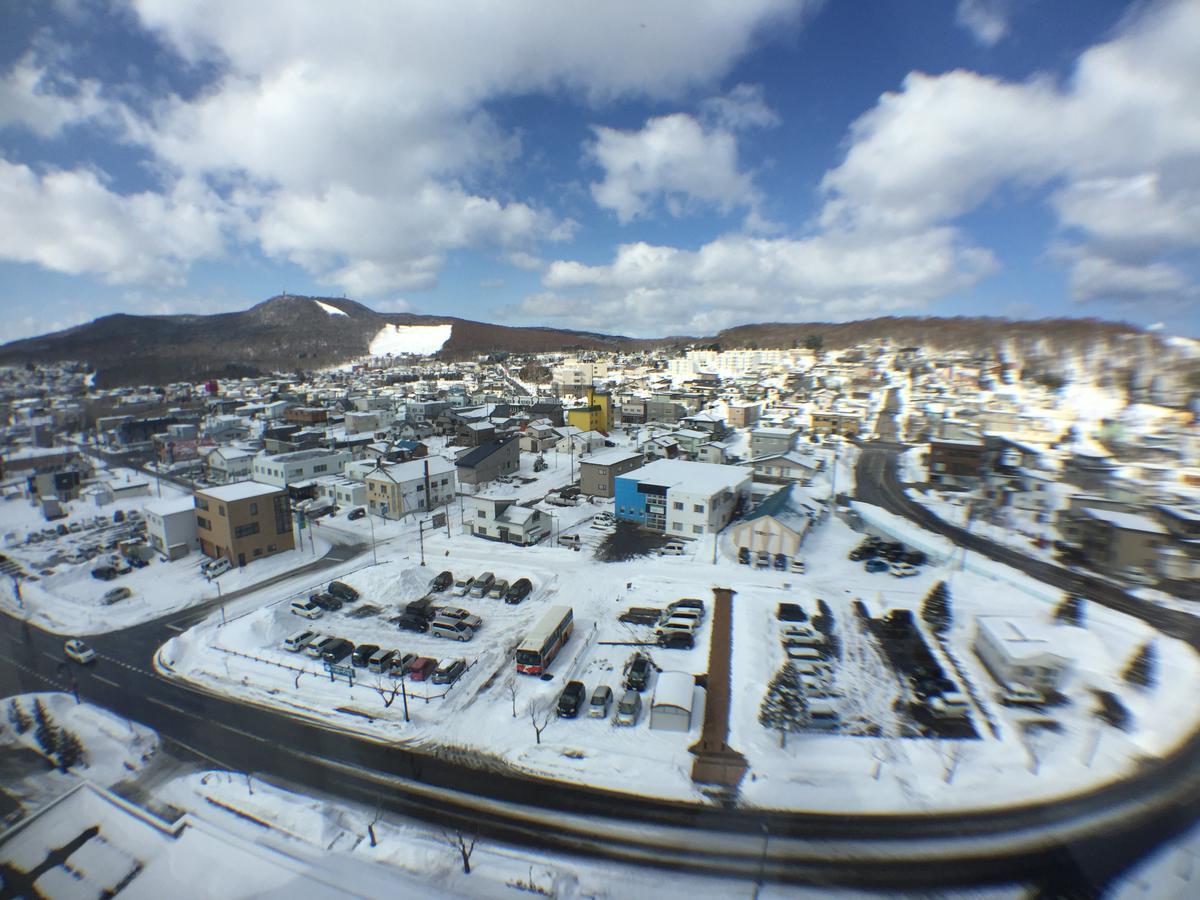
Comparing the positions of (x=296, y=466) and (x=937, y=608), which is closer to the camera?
(x=937, y=608)

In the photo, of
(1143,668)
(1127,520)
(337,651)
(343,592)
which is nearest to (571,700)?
(337,651)

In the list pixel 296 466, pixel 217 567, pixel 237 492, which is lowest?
pixel 217 567

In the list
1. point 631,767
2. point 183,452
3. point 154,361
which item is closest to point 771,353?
point 183,452

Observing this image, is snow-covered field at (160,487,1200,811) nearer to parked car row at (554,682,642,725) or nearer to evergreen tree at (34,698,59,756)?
parked car row at (554,682,642,725)

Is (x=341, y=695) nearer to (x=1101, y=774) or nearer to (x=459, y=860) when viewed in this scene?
(x=459, y=860)

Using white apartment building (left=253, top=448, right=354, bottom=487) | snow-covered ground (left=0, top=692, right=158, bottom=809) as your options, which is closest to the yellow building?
white apartment building (left=253, top=448, right=354, bottom=487)

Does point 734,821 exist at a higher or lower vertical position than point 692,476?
lower

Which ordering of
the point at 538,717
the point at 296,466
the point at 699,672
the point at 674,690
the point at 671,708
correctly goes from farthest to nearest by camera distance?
the point at 296,466 < the point at 699,672 < the point at 674,690 < the point at 538,717 < the point at 671,708

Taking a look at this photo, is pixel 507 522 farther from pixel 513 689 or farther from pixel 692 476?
pixel 513 689
